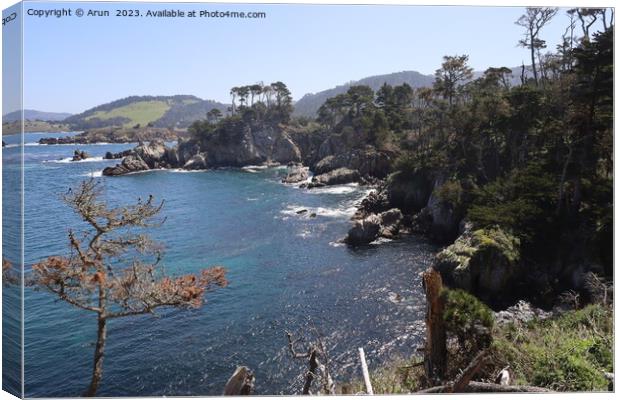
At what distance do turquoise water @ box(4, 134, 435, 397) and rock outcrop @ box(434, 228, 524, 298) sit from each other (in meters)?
1.97

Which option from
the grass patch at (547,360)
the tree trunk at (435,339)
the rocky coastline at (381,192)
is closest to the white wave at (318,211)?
the rocky coastline at (381,192)

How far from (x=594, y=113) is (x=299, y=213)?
22.5 meters

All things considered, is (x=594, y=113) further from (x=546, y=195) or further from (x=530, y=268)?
(x=530, y=268)

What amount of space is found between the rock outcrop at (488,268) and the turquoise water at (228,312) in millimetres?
1970

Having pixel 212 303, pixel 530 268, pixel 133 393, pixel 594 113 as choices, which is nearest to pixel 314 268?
pixel 212 303

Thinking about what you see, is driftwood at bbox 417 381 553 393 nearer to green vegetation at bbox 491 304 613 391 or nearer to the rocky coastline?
green vegetation at bbox 491 304 613 391

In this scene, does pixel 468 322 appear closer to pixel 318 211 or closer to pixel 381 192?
pixel 318 211

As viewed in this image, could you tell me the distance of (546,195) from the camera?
1969cm

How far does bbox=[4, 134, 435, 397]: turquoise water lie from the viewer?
1414 centimetres

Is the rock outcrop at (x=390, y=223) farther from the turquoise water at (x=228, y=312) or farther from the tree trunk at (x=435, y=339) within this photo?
the tree trunk at (x=435, y=339)

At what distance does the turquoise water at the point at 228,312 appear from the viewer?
46.4 feet

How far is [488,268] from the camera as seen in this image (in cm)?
1972

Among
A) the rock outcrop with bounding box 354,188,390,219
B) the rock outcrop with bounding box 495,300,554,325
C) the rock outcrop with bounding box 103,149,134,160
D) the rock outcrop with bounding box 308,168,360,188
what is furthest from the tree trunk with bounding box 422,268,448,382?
the rock outcrop with bounding box 103,149,134,160

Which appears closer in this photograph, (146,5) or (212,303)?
(146,5)
